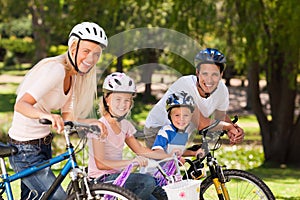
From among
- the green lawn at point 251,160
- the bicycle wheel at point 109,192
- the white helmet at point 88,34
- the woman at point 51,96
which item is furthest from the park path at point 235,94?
the bicycle wheel at point 109,192

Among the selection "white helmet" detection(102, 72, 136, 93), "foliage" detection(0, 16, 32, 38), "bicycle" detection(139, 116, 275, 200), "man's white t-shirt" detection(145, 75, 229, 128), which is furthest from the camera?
"foliage" detection(0, 16, 32, 38)

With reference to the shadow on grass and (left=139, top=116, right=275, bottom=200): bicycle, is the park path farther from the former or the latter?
(left=139, top=116, right=275, bottom=200): bicycle

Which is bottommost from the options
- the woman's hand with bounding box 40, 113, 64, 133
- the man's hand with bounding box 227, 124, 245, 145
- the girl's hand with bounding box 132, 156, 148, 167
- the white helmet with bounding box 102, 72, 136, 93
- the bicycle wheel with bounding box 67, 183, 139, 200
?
the bicycle wheel with bounding box 67, 183, 139, 200

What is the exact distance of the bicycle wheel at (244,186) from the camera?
5.15 metres

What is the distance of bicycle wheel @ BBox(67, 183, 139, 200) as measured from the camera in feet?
13.4

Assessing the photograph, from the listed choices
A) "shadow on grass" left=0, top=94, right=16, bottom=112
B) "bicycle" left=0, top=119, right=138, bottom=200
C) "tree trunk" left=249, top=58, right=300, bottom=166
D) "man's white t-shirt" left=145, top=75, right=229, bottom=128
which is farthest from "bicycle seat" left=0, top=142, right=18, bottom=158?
"shadow on grass" left=0, top=94, right=16, bottom=112

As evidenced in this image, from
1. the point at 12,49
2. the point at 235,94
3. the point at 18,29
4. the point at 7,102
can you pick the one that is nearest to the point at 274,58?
the point at 7,102

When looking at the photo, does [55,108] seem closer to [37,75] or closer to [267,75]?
[37,75]

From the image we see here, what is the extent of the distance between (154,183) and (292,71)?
9.30 metres

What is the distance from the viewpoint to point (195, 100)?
4941 millimetres

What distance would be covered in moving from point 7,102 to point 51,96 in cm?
2592

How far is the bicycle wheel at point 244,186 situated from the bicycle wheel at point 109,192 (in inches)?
46.8

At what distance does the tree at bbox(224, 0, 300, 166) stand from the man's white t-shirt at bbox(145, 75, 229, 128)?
6836mm

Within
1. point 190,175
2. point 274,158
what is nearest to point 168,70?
point 190,175
